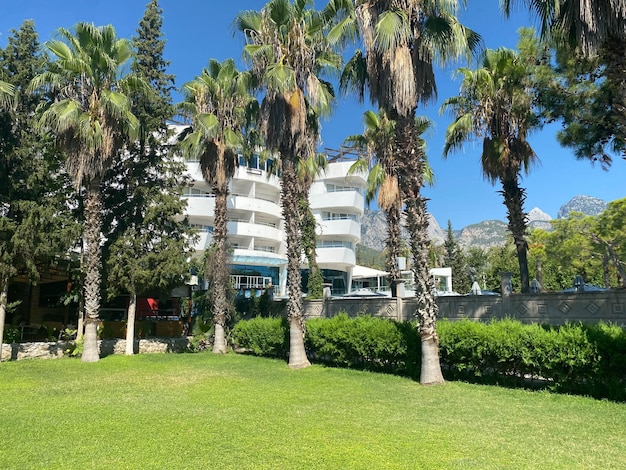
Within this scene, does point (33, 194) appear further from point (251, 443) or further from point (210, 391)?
point (251, 443)

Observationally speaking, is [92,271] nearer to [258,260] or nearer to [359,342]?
[359,342]

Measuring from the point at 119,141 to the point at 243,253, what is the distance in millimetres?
20205

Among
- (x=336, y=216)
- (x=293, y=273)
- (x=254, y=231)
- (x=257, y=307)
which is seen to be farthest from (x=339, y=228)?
(x=293, y=273)

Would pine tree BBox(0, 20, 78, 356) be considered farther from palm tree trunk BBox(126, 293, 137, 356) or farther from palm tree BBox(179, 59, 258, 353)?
palm tree BBox(179, 59, 258, 353)

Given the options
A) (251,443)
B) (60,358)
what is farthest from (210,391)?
(60,358)

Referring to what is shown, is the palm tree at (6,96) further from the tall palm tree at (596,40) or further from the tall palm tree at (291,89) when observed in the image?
the tall palm tree at (596,40)

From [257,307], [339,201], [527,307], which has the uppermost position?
[339,201]

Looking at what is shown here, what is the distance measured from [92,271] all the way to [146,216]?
10.9ft

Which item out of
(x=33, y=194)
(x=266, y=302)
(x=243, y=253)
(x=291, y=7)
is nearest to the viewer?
(x=291, y=7)

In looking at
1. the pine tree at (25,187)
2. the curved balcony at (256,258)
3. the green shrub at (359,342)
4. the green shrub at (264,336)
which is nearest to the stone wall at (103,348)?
the pine tree at (25,187)

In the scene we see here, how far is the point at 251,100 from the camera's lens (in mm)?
18000

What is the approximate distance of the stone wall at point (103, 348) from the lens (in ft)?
57.8

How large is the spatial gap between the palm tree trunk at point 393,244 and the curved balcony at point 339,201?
2209cm

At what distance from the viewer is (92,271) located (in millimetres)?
17719
